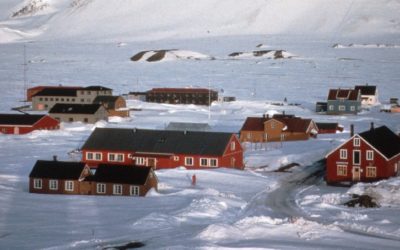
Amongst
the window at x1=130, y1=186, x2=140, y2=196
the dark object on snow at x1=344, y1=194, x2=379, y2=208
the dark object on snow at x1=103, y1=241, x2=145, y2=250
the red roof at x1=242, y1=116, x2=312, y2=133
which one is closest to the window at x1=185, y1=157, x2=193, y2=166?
the window at x1=130, y1=186, x2=140, y2=196

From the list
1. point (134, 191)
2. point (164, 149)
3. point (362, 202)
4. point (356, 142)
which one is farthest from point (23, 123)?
point (362, 202)

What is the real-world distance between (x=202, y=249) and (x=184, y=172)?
12.1 metres

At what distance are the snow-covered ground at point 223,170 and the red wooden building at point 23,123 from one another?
1.07 meters

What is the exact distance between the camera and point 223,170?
28406mm

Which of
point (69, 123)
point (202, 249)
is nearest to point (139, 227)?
point (202, 249)

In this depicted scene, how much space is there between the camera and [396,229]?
18.4 metres

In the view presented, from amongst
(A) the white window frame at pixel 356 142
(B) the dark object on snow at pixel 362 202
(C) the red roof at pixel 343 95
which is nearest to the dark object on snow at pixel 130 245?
(B) the dark object on snow at pixel 362 202

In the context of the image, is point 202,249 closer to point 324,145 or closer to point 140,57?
point 324,145

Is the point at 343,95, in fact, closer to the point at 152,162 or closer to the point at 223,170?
the point at 223,170

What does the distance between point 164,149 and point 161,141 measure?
23.2 inches

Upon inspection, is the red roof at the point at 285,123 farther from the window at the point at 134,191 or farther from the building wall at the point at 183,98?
the building wall at the point at 183,98

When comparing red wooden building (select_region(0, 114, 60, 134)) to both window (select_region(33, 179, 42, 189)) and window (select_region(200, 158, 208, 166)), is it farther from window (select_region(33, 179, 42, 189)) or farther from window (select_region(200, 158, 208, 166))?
window (select_region(33, 179, 42, 189))

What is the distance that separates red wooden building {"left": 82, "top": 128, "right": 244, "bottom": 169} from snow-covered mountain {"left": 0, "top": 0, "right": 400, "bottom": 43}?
112 meters

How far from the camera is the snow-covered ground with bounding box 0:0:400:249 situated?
709 inches
